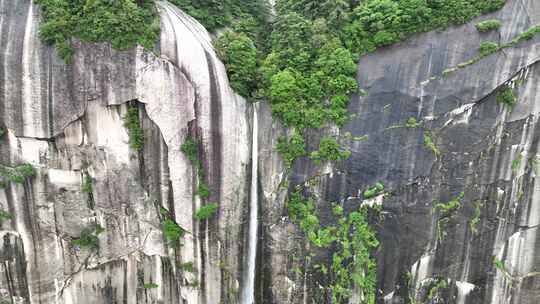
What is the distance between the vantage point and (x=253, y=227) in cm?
1091

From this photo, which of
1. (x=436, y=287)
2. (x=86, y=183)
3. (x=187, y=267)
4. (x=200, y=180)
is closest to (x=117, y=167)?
(x=86, y=183)

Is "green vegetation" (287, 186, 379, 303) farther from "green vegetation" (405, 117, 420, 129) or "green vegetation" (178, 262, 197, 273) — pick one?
"green vegetation" (178, 262, 197, 273)

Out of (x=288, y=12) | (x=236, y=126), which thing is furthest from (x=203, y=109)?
(x=288, y=12)

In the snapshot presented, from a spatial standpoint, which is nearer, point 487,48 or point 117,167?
point 487,48

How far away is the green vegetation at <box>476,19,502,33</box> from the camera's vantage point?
9.34 m

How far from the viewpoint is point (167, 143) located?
9.81 m

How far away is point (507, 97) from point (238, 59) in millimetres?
7086

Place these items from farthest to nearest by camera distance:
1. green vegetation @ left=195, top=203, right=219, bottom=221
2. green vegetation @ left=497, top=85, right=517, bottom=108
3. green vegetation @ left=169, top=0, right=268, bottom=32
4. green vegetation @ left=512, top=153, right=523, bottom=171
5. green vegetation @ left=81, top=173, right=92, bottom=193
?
green vegetation @ left=169, top=0, right=268, bottom=32 < green vegetation @ left=195, top=203, right=219, bottom=221 < green vegetation @ left=81, top=173, right=92, bottom=193 < green vegetation @ left=512, top=153, right=523, bottom=171 < green vegetation @ left=497, top=85, right=517, bottom=108

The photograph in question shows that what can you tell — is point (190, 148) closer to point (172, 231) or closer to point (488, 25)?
point (172, 231)

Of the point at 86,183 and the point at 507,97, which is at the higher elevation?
the point at 507,97

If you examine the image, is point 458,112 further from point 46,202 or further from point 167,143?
point 46,202

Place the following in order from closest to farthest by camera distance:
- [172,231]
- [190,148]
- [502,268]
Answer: [502,268]
[190,148]
[172,231]

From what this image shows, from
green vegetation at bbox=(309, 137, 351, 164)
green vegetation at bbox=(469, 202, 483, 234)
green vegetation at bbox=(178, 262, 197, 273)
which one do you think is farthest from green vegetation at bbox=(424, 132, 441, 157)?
green vegetation at bbox=(178, 262, 197, 273)

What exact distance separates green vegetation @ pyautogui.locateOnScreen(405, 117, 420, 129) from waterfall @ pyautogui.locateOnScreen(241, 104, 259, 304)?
4.18 m
